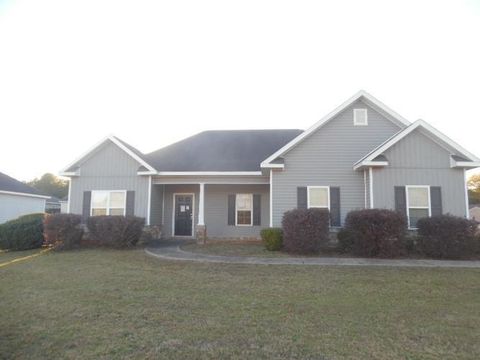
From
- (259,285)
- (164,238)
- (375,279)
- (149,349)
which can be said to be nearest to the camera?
(149,349)

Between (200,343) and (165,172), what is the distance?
11.1 meters

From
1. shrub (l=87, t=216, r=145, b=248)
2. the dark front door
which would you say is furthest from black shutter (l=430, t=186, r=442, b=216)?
shrub (l=87, t=216, r=145, b=248)

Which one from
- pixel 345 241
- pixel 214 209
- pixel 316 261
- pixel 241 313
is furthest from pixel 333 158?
pixel 241 313

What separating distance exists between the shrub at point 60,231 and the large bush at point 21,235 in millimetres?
1176

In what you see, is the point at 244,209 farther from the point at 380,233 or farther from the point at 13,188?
the point at 13,188

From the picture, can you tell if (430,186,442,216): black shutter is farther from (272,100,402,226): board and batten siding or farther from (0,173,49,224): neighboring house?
(0,173,49,224): neighboring house

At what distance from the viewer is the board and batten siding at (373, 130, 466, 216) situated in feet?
38.6

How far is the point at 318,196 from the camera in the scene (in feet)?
41.8

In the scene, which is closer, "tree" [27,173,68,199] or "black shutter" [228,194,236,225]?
"black shutter" [228,194,236,225]

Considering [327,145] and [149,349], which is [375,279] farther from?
[327,145]

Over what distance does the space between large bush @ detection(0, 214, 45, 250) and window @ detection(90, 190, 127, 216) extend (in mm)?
2235

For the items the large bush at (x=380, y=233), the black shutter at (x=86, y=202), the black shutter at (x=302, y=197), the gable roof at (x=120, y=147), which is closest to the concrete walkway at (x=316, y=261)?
the large bush at (x=380, y=233)

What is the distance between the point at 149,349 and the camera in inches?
145

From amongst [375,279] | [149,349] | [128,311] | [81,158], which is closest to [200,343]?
[149,349]
